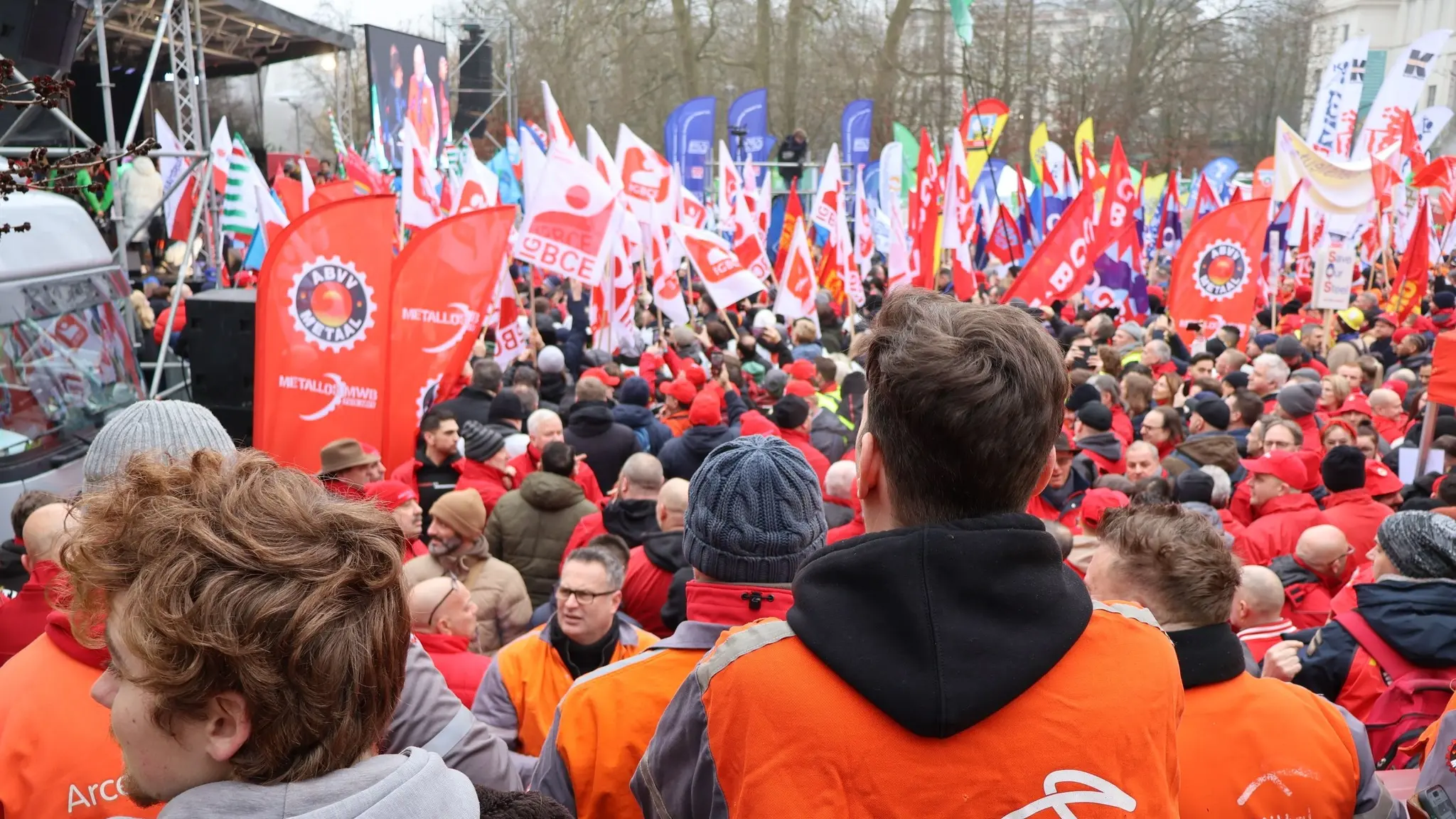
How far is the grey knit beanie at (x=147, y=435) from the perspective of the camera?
249 cm

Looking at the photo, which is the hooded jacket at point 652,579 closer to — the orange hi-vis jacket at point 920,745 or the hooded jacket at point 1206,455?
the orange hi-vis jacket at point 920,745

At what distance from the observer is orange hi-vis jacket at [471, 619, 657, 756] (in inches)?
120

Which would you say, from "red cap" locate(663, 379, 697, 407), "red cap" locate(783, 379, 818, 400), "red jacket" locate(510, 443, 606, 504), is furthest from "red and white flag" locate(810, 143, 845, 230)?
"red jacket" locate(510, 443, 606, 504)

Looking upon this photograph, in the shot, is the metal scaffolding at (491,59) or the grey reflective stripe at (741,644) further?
the metal scaffolding at (491,59)

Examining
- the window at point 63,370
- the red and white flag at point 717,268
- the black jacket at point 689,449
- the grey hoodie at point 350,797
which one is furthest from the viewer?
the red and white flag at point 717,268

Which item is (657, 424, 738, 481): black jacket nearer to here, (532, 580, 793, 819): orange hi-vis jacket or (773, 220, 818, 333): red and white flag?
(532, 580, 793, 819): orange hi-vis jacket

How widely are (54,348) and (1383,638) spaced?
608 centimetres

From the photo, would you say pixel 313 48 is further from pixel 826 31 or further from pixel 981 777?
pixel 981 777

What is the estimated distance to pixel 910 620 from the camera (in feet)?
4.46

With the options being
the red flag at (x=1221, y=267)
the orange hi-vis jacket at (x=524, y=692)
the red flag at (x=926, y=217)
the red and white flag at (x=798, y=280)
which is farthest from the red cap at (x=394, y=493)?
the red flag at (x=1221, y=267)

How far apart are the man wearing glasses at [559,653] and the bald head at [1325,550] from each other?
271 centimetres

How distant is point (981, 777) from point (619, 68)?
4078 centimetres

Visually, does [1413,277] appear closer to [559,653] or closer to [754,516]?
[559,653]

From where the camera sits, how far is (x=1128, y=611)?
5.09 ft
